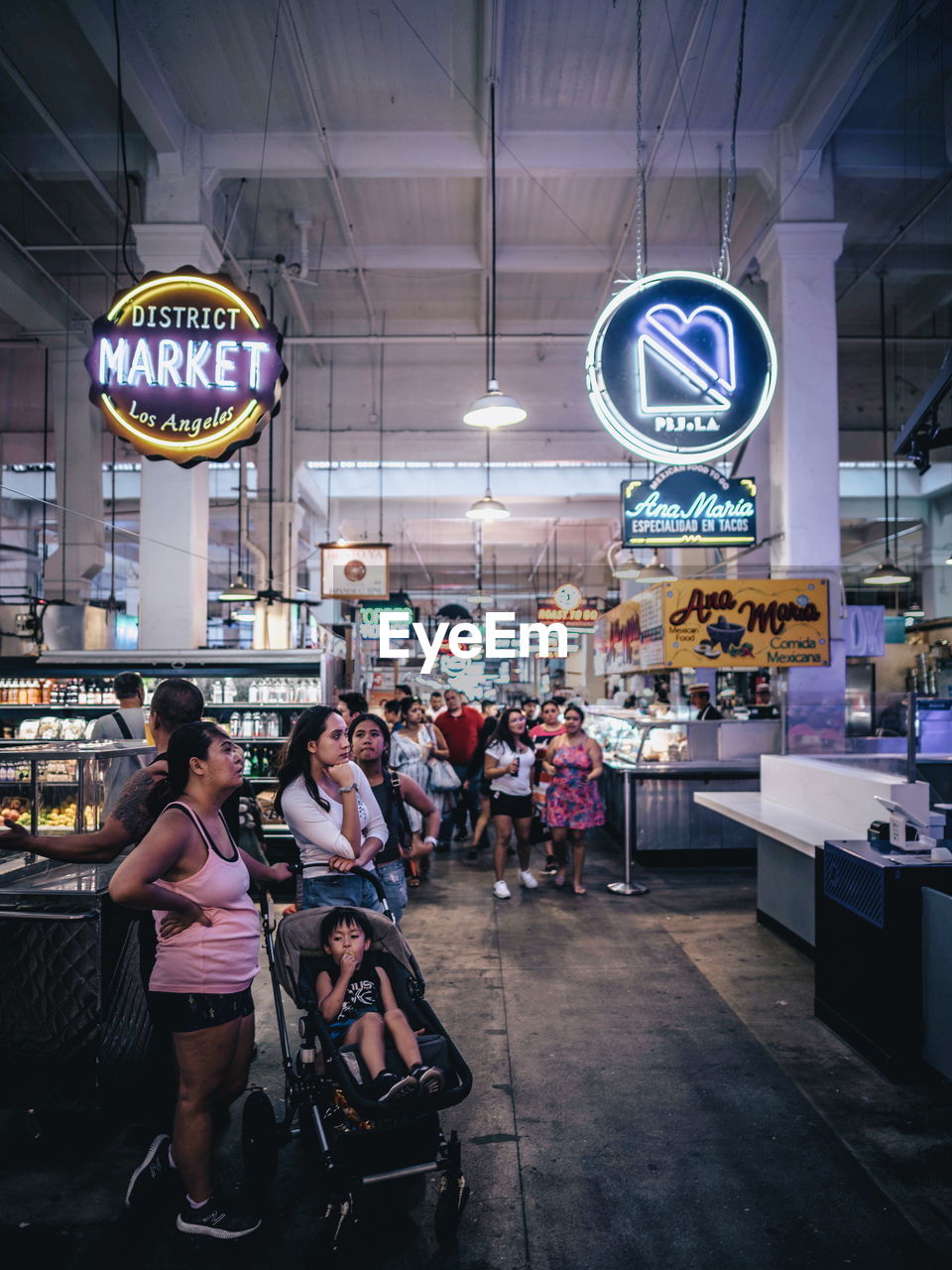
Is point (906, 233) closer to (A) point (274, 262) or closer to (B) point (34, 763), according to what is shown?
(A) point (274, 262)

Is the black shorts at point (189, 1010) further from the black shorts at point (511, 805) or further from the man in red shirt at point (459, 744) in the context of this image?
the man in red shirt at point (459, 744)

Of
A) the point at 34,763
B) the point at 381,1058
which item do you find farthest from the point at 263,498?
the point at 381,1058

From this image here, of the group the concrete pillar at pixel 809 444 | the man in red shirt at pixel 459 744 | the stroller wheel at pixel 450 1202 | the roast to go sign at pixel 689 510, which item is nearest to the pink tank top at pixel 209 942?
the stroller wheel at pixel 450 1202

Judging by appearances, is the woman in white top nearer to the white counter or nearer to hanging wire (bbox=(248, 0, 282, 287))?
the white counter

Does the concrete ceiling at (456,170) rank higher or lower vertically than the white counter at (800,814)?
higher

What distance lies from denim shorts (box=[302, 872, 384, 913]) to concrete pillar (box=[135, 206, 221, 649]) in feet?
20.1

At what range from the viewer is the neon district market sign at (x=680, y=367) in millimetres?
5910

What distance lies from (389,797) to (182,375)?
10.3 ft

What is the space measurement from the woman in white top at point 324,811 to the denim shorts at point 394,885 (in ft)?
1.33

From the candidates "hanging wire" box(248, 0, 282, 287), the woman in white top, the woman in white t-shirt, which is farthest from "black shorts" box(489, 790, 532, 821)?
"hanging wire" box(248, 0, 282, 287)

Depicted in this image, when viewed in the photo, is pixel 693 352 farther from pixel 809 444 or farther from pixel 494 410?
pixel 809 444

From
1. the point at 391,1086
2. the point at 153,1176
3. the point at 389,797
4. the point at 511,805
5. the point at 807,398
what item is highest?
the point at 807,398

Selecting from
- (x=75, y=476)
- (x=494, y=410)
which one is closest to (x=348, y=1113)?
(x=494, y=410)

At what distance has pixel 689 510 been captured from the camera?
29.2 ft
